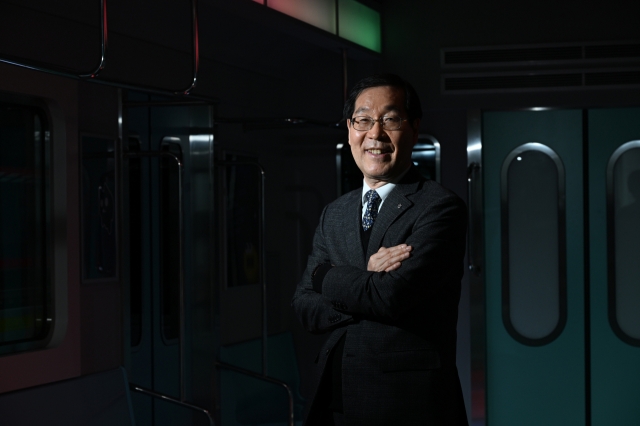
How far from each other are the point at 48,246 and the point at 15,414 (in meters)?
0.63

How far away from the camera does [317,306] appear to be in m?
2.38

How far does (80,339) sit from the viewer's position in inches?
131

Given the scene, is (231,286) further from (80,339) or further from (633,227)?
(633,227)

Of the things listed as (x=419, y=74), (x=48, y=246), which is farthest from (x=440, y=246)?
(x=419, y=74)

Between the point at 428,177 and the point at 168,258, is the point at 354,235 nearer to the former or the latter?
the point at 168,258

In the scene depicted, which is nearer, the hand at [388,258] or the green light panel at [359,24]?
the hand at [388,258]

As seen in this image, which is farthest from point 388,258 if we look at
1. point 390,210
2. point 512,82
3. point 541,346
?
point 541,346

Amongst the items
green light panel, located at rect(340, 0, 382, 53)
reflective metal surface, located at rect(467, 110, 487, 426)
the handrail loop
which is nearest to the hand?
the handrail loop

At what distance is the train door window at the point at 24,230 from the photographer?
305 cm

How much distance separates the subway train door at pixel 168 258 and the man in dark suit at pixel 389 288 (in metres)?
2.17

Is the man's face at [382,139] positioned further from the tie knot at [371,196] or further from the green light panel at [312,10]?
the green light panel at [312,10]

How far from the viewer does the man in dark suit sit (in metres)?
2.13

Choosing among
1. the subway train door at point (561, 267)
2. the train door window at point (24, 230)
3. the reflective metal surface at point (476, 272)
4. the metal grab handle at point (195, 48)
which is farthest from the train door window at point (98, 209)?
the subway train door at point (561, 267)

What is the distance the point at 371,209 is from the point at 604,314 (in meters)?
3.55
